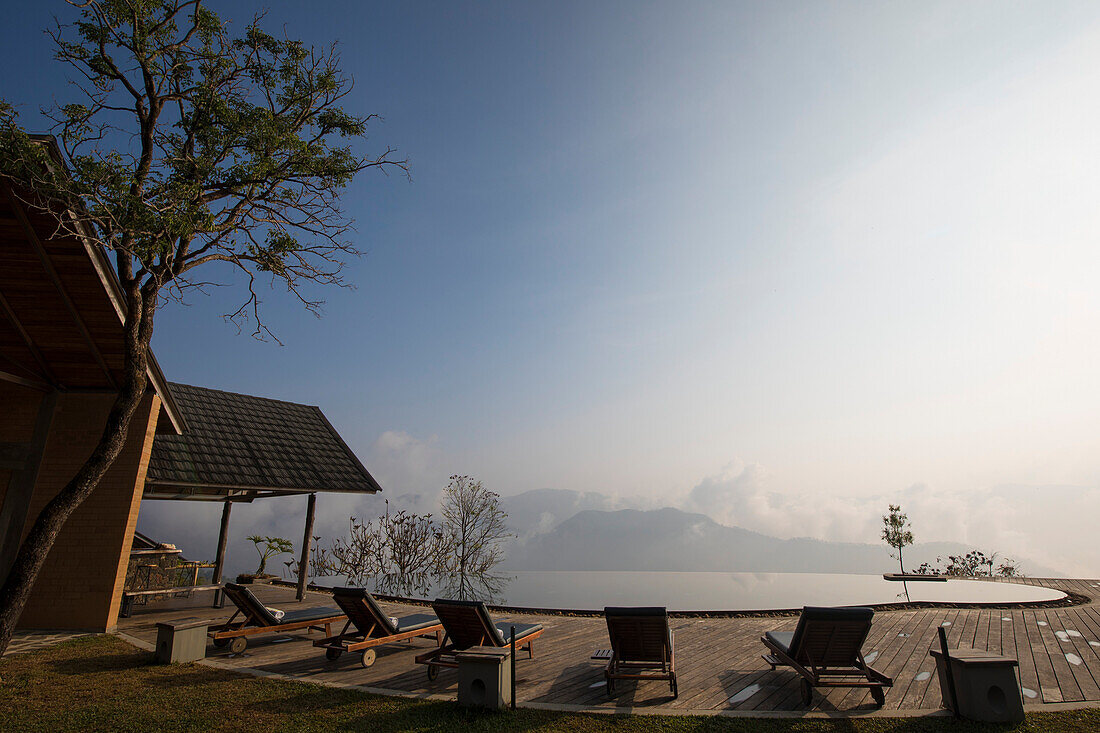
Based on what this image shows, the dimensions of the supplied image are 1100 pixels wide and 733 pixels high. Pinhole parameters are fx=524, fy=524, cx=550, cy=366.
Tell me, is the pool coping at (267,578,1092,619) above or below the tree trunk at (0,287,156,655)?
below

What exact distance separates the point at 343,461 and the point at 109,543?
17.0 ft

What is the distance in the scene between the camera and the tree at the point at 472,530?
20.8 m

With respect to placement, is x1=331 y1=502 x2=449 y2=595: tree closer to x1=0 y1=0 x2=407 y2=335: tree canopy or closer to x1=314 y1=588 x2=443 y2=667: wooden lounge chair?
x1=0 y1=0 x2=407 y2=335: tree canopy

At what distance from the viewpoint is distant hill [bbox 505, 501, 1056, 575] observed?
7325 centimetres

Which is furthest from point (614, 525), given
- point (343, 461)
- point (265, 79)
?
point (265, 79)

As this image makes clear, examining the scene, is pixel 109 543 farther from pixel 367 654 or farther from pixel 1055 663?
pixel 1055 663

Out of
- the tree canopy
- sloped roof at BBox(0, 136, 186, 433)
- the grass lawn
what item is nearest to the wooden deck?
the grass lawn

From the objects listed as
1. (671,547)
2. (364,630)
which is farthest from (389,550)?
(671,547)

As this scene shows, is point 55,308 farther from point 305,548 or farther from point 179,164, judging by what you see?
point 305,548

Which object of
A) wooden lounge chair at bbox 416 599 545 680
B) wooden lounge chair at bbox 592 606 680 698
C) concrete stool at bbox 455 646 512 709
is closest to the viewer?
concrete stool at bbox 455 646 512 709

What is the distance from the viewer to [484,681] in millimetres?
4895

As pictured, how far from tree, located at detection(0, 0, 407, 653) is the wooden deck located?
3.80 m

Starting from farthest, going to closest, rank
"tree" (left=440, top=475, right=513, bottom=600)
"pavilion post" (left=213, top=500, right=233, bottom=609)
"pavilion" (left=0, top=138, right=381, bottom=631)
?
"tree" (left=440, top=475, right=513, bottom=600)
"pavilion post" (left=213, top=500, right=233, bottom=609)
"pavilion" (left=0, top=138, right=381, bottom=631)

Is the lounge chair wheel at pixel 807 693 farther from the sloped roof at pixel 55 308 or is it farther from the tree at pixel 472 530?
the tree at pixel 472 530
